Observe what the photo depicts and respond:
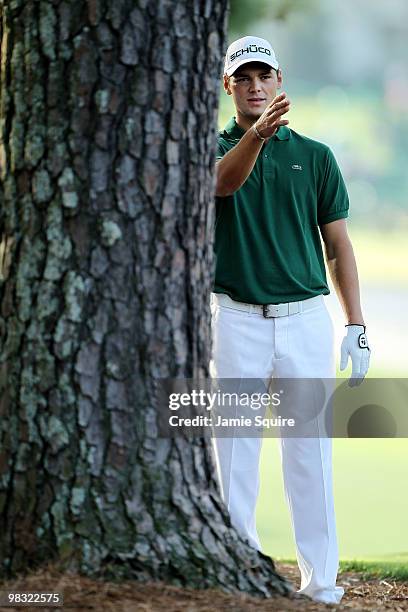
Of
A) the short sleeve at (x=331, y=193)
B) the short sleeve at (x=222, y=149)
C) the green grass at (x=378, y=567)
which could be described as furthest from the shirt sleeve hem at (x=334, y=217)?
the green grass at (x=378, y=567)

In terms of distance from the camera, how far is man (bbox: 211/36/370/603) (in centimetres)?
305

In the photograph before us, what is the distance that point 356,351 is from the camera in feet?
10.8

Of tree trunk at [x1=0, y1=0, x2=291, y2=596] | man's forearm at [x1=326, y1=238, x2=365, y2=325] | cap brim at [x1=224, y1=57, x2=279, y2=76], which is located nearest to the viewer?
tree trunk at [x1=0, y1=0, x2=291, y2=596]

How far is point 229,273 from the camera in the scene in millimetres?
3049

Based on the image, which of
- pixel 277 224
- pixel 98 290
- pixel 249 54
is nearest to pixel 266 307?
pixel 277 224

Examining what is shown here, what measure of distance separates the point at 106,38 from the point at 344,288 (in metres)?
1.46

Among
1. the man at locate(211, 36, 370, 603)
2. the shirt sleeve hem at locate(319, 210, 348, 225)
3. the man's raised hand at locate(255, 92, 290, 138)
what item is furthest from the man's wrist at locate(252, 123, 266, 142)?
the shirt sleeve hem at locate(319, 210, 348, 225)

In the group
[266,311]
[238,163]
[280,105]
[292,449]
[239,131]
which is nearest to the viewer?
[280,105]

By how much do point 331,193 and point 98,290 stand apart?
4.33ft

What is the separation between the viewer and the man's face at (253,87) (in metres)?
3.17

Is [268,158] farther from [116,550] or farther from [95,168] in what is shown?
[116,550]

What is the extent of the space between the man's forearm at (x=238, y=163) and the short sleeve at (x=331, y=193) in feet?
1.18

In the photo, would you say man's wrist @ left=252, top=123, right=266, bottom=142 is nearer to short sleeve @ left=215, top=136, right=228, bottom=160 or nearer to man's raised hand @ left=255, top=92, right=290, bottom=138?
man's raised hand @ left=255, top=92, right=290, bottom=138

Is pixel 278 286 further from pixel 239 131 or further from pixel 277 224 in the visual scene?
pixel 239 131
